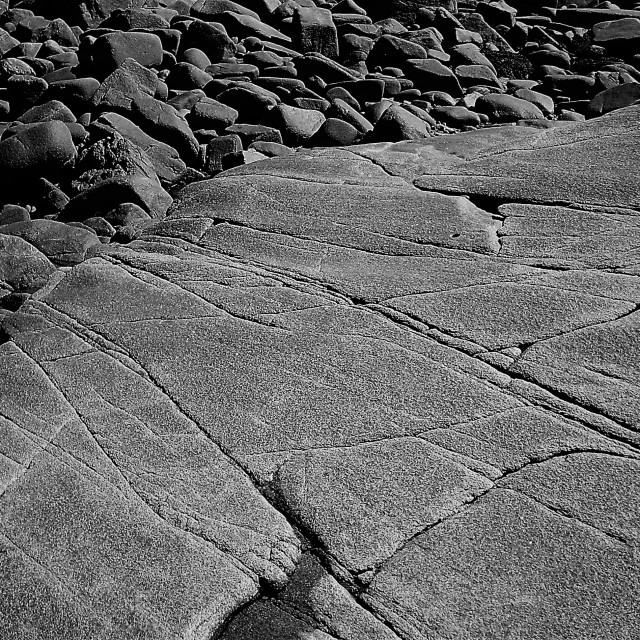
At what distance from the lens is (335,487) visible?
324 centimetres

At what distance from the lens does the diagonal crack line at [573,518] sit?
9.55ft

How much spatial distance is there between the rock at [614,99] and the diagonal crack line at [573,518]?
21.4 feet

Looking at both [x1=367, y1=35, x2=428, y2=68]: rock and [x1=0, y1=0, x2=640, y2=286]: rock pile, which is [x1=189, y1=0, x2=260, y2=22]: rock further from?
[x1=367, y1=35, x2=428, y2=68]: rock

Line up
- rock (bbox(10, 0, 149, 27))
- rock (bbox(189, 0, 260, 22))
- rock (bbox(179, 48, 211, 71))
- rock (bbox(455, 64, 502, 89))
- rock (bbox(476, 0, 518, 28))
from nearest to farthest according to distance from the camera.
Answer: rock (bbox(179, 48, 211, 71)), rock (bbox(455, 64, 502, 89)), rock (bbox(189, 0, 260, 22)), rock (bbox(10, 0, 149, 27)), rock (bbox(476, 0, 518, 28))

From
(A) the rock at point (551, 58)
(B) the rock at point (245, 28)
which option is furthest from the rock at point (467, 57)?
(B) the rock at point (245, 28)

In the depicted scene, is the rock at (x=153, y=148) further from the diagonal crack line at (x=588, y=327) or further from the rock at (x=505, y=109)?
the diagonal crack line at (x=588, y=327)

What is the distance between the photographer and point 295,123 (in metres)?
8.15

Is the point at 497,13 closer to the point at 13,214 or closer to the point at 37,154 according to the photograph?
the point at 37,154

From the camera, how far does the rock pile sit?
6953 millimetres

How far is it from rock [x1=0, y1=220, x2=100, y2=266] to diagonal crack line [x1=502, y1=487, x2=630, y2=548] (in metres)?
3.48

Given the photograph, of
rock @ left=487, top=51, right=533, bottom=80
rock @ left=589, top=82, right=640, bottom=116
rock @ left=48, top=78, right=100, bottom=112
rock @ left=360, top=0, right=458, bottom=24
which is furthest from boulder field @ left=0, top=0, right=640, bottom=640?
rock @ left=360, top=0, right=458, bottom=24

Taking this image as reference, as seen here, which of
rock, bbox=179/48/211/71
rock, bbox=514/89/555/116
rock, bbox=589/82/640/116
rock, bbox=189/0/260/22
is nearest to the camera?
rock, bbox=589/82/640/116

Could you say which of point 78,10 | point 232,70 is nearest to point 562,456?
point 232,70

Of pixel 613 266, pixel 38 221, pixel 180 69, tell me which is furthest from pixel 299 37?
pixel 613 266
